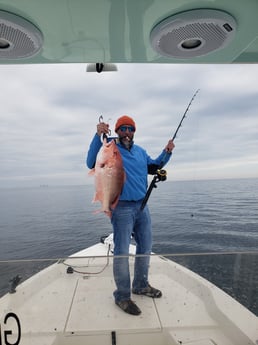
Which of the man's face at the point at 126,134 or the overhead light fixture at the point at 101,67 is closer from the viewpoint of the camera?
the overhead light fixture at the point at 101,67

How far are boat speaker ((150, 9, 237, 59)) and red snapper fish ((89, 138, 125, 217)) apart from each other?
3.28ft

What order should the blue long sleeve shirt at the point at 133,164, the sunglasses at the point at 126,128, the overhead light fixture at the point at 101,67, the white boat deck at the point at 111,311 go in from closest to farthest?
the white boat deck at the point at 111,311 → the overhead light fixture at the point at 101,67 → the blue long sleeve shirt at the point at 133,164 → the sunglasses at the point at 126,128

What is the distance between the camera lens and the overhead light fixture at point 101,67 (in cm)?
226

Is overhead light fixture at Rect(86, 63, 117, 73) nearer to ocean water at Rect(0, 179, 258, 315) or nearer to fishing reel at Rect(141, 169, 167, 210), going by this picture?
fishing reel at Rect(141, 169, 167, 210)

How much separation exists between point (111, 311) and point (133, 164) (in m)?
1.69

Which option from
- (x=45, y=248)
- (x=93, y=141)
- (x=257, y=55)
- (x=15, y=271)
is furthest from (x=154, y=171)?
(x=45, y=248)

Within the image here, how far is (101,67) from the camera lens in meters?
2.26

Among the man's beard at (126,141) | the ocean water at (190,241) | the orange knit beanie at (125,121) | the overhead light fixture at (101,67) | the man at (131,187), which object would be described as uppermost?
the overhead light fixture at (101,67)

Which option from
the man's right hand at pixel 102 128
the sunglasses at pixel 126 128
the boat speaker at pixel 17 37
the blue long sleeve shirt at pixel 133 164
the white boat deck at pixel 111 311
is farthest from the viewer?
the sunglasses at pixel 126 128

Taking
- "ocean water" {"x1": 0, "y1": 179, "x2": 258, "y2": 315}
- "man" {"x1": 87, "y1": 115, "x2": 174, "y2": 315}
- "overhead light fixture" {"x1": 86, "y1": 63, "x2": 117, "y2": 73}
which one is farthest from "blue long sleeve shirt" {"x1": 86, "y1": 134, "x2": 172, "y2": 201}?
"ocean water" {"x1": 0, "y1": 179, "x2": 258, "y2": 315}

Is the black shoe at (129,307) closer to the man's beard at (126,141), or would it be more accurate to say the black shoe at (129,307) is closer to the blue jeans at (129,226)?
the blue jeans at (129,226)

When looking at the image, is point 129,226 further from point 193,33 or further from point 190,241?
point 190,241

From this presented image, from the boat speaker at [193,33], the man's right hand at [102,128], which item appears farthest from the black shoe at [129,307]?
the boat speaker at [193,33]

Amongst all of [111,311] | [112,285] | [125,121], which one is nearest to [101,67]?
[125,121]
